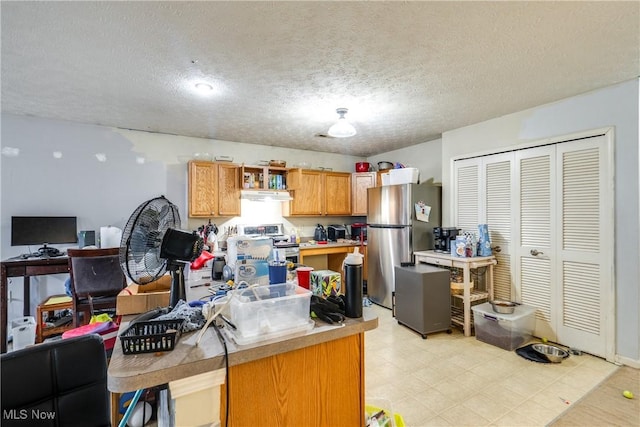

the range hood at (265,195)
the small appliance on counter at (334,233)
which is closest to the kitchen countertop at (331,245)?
the small appliance on counter at (334,233)

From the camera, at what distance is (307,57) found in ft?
6.75

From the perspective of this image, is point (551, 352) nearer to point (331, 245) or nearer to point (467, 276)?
point (467, 276)

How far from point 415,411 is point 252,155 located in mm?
3903

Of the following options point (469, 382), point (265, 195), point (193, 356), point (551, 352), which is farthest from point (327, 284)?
point (265, 195)

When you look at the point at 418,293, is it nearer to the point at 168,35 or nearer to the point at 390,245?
the point at 390,245

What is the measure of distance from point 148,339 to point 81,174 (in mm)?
3599

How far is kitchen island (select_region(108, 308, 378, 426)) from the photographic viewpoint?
0.87 m

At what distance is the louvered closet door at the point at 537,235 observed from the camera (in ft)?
9.73

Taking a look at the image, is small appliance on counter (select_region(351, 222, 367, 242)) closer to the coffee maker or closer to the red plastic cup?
the coffee maker

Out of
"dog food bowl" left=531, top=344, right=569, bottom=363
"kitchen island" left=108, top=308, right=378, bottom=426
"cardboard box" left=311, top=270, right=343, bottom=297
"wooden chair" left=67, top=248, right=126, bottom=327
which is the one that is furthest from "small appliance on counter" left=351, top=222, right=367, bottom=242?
"kitchen island" left=108, top=308, right=378, bottom=426

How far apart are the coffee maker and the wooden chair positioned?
11.5 ft

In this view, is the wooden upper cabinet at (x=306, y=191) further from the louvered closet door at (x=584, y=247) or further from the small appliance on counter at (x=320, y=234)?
the louvered closet door at (x=584, y=247)

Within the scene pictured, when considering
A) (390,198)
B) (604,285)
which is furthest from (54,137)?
(604,285)

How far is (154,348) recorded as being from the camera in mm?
938
